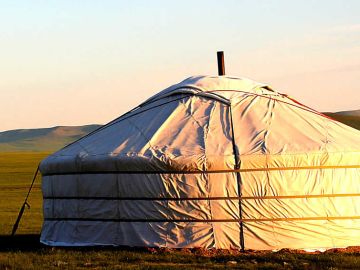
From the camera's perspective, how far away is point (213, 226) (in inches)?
465

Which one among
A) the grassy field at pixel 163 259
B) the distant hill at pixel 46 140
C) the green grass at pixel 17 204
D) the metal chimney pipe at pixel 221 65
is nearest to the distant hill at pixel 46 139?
the distant hill at pixel 46 140

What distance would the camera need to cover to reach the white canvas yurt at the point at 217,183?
38.5 ft

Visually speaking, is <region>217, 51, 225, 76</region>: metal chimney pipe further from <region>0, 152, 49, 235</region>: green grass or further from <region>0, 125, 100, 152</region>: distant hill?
<region>0, 125, 100, 152</region>: distant hill

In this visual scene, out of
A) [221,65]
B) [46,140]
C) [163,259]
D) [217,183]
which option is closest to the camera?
[163,259]

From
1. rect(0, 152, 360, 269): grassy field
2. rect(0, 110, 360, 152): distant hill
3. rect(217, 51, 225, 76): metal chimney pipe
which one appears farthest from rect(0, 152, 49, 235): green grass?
rect(0, 110, 360, 152): distant hill

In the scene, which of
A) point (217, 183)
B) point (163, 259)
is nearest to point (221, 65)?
point (217, 183)

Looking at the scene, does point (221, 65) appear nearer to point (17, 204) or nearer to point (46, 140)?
point (17, 204)

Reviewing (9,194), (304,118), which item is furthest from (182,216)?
(9,194)

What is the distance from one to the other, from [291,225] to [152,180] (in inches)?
75.4

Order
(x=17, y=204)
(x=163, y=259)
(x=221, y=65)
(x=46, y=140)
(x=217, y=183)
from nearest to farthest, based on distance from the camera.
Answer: (x=163, y=259) < (x=217, y=183) < (x=221, y=65) < (x=17, y=204) < (x=46, y=140)

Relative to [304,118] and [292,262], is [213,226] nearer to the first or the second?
[292,262]

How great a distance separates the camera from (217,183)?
38.4ft

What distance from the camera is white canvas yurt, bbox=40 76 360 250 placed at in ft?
38.5

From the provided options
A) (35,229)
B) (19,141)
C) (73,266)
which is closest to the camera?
(73,266)
